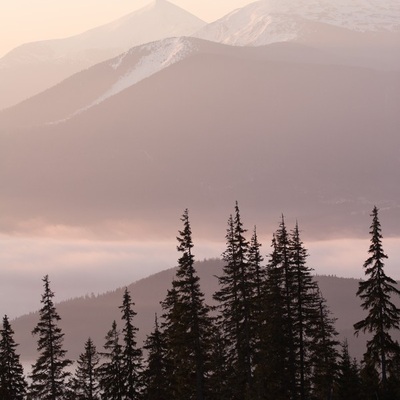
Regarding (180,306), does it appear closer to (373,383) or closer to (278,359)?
(278,359)

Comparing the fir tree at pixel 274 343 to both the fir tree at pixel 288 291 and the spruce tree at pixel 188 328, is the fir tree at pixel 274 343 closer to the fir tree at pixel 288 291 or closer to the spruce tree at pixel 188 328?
the fir tree at pixel 288 291

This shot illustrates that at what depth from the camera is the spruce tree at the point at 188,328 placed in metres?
54.8

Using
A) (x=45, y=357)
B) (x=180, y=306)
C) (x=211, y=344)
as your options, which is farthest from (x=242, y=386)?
(x=45, y=357)

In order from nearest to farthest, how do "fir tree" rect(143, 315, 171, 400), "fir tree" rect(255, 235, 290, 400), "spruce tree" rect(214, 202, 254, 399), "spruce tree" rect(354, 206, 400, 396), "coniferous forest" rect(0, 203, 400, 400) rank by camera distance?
1. "spruce tree" rect(354, 206, 400, 396)
2. "coniferous forest" rect(0, 203, 400, 400)
3. "fir tree" rect(255, 235, 290, 400)
4. "spruce tree" rect(214, 202, 254, 399)
5. "fir tree" rect(143, 315, 171, 400)

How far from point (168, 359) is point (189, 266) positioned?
9.13 m

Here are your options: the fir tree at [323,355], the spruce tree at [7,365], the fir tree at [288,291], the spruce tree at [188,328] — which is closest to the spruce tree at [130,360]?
the spruce tree at [188,328]

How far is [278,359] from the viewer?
57094 millimetres

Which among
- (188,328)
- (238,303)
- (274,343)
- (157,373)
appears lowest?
(157,373)

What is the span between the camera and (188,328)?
55.3 meters

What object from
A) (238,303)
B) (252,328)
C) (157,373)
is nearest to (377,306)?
(238,303)

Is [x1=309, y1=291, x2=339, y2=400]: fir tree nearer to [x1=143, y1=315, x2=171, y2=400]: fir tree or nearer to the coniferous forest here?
the coniferous forest

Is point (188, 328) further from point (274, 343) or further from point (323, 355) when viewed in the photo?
point (323, 355)

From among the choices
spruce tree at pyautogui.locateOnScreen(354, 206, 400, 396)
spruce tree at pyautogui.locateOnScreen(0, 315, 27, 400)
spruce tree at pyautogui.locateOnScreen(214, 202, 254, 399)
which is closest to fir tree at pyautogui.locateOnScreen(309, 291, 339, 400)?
spruce tree at pyautogui.locateOnScreen(214, 202, 254, 399)

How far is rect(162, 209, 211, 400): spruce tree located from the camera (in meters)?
54.8
